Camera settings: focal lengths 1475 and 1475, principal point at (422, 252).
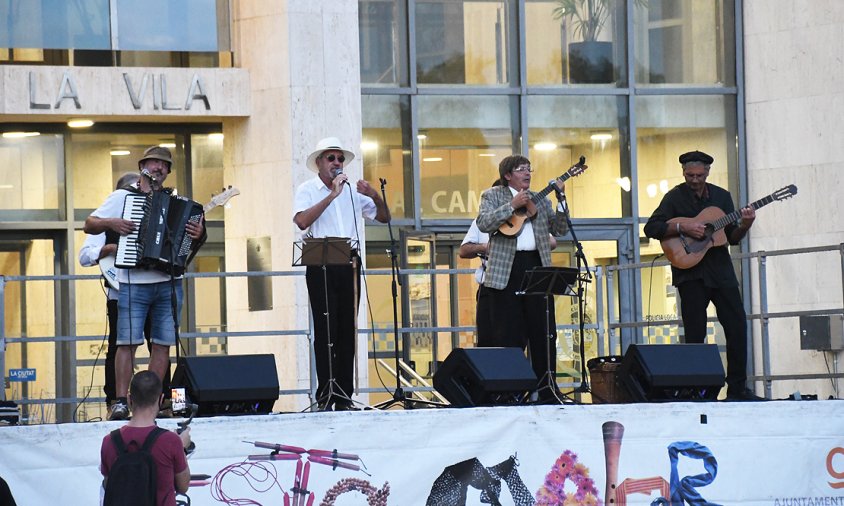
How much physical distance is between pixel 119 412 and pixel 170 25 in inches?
251

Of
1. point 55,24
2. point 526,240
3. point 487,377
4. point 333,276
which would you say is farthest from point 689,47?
point 487,377

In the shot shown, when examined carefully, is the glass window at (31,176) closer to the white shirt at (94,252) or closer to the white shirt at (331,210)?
the white shirt at (94,252)

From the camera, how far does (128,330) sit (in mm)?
9664

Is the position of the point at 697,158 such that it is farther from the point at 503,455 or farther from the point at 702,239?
the point at 503,455

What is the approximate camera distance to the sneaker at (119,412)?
912cm

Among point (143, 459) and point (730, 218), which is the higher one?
point (730, 218)

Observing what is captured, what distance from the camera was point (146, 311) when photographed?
9812 mm

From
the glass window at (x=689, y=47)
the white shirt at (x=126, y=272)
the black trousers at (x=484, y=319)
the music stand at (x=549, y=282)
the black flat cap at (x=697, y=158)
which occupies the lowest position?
the black trousers at (x=484, y=319)

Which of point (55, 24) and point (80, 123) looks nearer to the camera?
point (55, 24)

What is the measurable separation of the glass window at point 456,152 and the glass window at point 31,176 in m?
3.71

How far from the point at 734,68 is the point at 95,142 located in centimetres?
684

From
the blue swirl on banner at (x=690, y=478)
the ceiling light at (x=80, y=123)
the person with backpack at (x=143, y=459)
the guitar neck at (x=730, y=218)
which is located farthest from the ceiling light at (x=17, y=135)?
the person with backpack at (x=143, y=459)

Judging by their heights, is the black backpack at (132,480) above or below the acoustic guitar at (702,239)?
below

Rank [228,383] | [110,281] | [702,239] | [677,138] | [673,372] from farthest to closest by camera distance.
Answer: [677,138]
[702,239]
[110,281]
[673,372]
[228,383]
